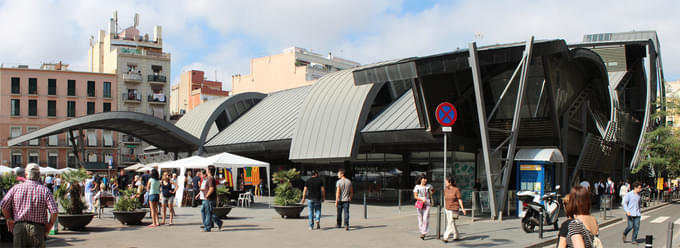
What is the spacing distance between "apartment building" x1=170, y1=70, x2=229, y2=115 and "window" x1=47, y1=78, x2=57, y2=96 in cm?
2314

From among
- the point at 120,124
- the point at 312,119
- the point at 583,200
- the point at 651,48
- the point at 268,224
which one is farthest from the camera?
the point at 651,48

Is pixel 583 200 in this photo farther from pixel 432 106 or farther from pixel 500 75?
pixel 500 75

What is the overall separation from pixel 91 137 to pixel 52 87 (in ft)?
21.4

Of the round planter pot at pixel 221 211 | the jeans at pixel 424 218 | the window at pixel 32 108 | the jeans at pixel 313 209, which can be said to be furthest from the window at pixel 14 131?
the jeans at pixel 424 218

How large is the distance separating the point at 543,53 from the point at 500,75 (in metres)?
4.48

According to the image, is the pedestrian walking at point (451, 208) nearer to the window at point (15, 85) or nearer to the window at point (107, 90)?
the window at point (107, 90)

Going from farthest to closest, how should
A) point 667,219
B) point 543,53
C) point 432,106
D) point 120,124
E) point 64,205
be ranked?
point 120,124 < point 667,219 < point 432,106 < point 543,53 < point 64,205

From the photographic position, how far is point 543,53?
18.2 meters

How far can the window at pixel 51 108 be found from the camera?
58.6 metres

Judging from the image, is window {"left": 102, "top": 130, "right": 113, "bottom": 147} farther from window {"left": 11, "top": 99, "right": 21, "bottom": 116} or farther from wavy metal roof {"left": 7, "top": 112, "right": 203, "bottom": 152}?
wavy metal roof {"left": 7, "top": 112, "right": 203, "bottom": 152}

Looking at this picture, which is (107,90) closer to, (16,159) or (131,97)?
(131,97)

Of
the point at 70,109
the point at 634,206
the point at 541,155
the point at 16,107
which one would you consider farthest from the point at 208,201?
the point at 16,107

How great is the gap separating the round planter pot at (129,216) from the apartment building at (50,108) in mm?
43292

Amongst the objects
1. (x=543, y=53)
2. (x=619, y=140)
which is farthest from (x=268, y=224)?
(x=619, y=140)
